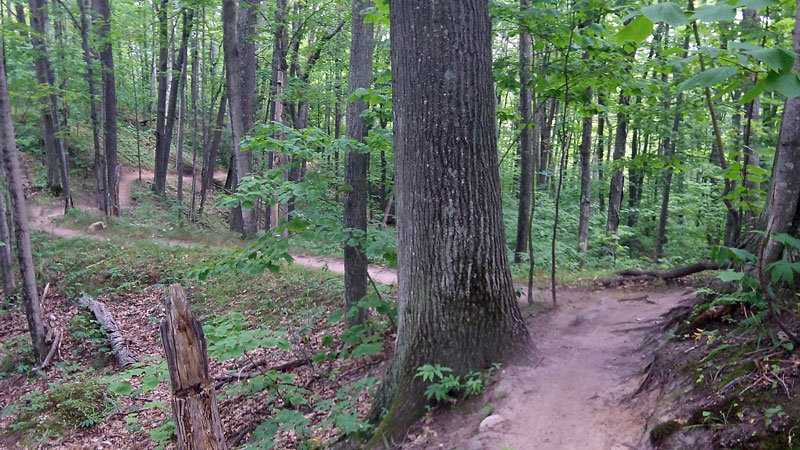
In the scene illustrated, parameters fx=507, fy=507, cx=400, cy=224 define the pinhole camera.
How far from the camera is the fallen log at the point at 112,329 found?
31.1ft

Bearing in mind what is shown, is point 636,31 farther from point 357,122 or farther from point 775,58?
point 357,122

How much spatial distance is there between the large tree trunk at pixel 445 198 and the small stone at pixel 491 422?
53cm

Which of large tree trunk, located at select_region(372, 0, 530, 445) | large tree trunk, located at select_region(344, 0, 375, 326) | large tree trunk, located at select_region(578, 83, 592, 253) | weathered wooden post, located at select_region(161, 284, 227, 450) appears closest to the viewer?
weathered wooden post, located at select_region(161, 284, 227, 450)

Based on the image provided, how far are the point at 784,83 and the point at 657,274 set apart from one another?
6.94m

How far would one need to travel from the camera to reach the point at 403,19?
15.0 ft

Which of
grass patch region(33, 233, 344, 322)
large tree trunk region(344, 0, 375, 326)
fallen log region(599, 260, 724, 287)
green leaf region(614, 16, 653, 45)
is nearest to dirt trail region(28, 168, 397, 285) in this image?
grass patch region(33, 233, 344, 322)

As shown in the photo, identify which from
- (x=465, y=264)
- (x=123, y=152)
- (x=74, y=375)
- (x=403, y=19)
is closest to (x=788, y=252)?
(x=465, y=264)

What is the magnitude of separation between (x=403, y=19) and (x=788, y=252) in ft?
11.6

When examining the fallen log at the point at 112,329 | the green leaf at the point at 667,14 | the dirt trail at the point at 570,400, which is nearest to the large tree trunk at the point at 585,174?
the dirt trail at the point at 570,400

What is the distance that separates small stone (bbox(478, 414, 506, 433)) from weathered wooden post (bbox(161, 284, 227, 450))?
6.71 feet

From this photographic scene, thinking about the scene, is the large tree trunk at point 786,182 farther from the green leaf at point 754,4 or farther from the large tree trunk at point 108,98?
the large tree trunk at point 108,98

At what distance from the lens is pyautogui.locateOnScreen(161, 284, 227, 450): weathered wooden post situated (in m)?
3.30

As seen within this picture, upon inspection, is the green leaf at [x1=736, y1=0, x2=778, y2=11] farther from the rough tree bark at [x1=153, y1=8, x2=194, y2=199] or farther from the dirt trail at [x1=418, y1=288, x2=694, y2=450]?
the rough tree bark at [x1=153, y1=8, x2=194, y2=199]

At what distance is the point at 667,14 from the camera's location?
5.51 feet
